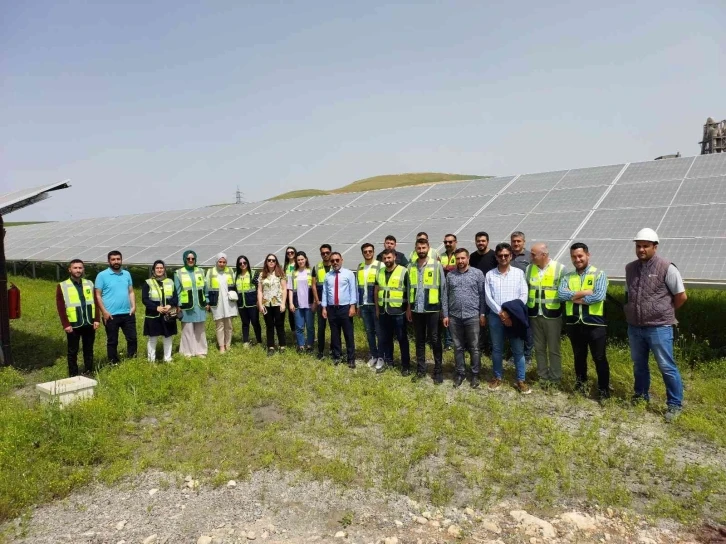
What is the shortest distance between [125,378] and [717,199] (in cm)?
989

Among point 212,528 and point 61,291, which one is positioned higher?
point 61,291

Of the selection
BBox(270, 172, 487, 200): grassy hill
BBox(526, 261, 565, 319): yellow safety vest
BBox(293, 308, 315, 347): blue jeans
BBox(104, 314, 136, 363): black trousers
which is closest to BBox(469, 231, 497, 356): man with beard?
BBox(526, 261, 565, 319): yellow safety vest

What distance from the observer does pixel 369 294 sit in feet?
23.2

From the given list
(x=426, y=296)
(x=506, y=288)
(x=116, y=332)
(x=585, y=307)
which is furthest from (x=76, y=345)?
(x=585, y=307)

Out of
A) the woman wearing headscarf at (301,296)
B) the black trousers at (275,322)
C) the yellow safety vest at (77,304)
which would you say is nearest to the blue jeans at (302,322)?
the woman wearing headscarf at (301,296)

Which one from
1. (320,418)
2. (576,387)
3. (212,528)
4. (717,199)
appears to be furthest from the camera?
(717,199)

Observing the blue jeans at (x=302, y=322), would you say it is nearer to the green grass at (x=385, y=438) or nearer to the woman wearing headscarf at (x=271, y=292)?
the woman wearing headscarf at (x=271, y=292)

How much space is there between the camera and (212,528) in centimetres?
339

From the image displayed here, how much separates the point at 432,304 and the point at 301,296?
93.5 inches

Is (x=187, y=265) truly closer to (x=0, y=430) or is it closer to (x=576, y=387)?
(x=0, y=430)

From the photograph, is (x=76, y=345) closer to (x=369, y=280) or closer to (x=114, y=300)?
(x=114, y=300)

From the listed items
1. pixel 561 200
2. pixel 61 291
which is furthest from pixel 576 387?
pixel 61 291

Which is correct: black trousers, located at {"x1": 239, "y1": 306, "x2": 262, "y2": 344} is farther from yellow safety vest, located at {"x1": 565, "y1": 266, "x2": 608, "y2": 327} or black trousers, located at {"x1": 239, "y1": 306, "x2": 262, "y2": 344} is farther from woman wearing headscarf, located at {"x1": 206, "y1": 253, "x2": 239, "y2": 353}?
yellow safety vest, located at {"x1": 565, "y1": 266, "x2": 608, "y2": 327}

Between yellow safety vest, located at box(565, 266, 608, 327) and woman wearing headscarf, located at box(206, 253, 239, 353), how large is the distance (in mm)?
5029
